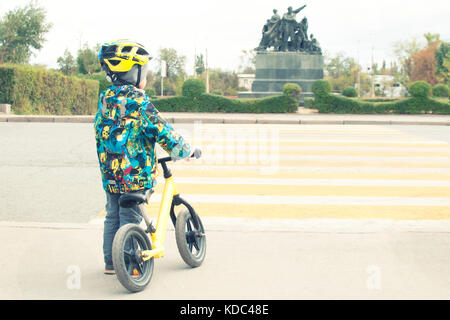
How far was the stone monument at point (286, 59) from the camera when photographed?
37.2 meters

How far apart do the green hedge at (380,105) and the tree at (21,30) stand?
2791 cm

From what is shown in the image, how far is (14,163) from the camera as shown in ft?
33.5

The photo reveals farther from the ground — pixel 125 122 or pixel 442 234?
pixel 125 122

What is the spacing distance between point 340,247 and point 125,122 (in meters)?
2.12

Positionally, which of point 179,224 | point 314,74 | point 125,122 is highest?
point 314,74

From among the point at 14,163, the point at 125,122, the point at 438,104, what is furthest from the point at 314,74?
the point at 125,122

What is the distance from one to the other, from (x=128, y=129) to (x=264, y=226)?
2.24 meters

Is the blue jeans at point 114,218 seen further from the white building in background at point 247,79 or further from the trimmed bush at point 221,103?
the white building in background at point 247,79

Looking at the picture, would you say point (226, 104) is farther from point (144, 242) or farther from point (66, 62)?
point (66, 62)

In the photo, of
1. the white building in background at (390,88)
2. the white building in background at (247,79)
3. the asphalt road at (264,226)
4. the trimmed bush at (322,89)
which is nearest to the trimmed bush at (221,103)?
the trimmed bush at (322,89)

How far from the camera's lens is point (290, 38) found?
125 ft

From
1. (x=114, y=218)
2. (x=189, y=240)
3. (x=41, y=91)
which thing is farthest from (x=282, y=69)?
(x=114, y=218)

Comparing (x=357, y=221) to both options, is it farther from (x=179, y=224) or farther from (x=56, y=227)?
(x=56, y=227)

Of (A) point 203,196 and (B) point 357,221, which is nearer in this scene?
(B) point 357,221
